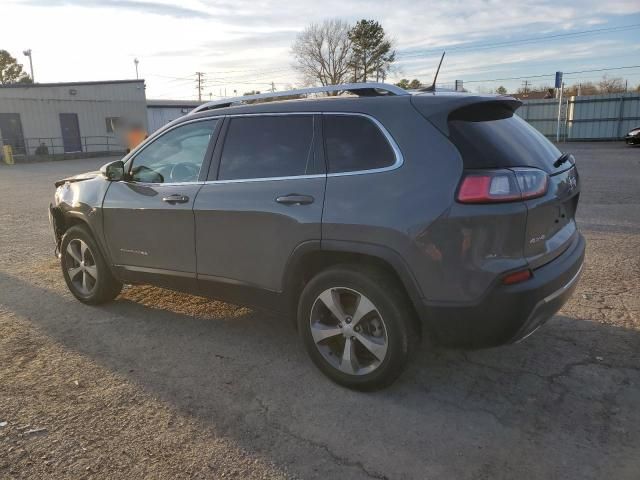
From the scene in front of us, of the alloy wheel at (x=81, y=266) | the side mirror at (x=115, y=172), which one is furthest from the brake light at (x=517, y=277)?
the alloy wheel at (x=81, y=266)

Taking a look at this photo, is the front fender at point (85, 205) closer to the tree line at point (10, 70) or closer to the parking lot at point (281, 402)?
the parking lot at point (281, 402)

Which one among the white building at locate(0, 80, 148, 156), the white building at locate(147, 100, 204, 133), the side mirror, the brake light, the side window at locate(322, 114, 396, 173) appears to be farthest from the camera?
the white building at locate(147, 100, 204, 133)

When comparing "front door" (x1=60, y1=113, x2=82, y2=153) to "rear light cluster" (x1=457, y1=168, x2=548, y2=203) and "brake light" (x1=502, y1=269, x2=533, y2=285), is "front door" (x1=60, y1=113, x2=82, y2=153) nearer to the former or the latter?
"rear light cluster" (x1=457, y1=168, x2=548, y2=203)

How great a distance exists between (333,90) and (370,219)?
1.06 meters

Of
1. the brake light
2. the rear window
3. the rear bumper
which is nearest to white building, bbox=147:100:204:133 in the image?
the rear window

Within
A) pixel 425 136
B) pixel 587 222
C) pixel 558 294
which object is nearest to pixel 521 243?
pixel 558 294

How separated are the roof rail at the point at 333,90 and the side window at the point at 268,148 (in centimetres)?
21

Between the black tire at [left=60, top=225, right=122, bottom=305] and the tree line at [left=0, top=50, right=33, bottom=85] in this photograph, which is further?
the tree line at [left=0, top=50, right=33, bottom=85]

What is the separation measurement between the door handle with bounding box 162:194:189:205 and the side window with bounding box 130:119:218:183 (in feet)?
0.48

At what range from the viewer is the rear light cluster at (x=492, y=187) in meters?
2.68

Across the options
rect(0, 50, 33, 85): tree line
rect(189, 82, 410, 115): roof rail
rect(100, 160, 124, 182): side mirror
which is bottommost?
rect(100, 160, 124, 182): side mirror

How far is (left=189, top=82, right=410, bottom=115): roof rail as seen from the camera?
3.27 meters

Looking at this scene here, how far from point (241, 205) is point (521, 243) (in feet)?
5.90

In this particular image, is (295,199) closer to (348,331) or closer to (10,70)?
(348,331)
